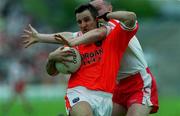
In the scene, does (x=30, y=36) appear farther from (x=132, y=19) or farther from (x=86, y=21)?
(x=132, y=19)

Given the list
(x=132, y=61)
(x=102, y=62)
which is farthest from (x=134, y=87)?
(x=102, y=62)

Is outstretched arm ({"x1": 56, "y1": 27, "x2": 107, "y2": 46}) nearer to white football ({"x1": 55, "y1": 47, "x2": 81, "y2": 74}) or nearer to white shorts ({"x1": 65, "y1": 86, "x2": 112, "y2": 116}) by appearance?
white football ({"x1": 55, "y1": 47, "x2": 81, "y2": 74})

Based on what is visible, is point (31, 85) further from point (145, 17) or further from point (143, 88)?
point (143, 88)

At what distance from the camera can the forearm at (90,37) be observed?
34.6ft

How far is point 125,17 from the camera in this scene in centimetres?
1058

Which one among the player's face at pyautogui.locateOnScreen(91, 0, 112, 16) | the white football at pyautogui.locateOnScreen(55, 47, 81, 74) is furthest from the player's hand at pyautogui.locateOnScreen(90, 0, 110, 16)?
the white football at pyautogui.locateOnScreen(55, 47, 81, 74)

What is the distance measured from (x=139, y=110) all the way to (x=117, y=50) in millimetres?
1036

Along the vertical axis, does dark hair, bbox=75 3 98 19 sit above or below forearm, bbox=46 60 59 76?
above

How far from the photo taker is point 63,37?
34.8 ft

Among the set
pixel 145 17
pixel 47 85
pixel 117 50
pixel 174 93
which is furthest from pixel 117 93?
pixel 145 17

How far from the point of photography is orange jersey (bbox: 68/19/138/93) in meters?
10.8

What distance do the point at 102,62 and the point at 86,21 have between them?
1.82 ft

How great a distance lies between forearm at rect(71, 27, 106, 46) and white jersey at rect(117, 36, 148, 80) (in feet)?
2.47

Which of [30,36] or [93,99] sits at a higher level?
[30,36]
